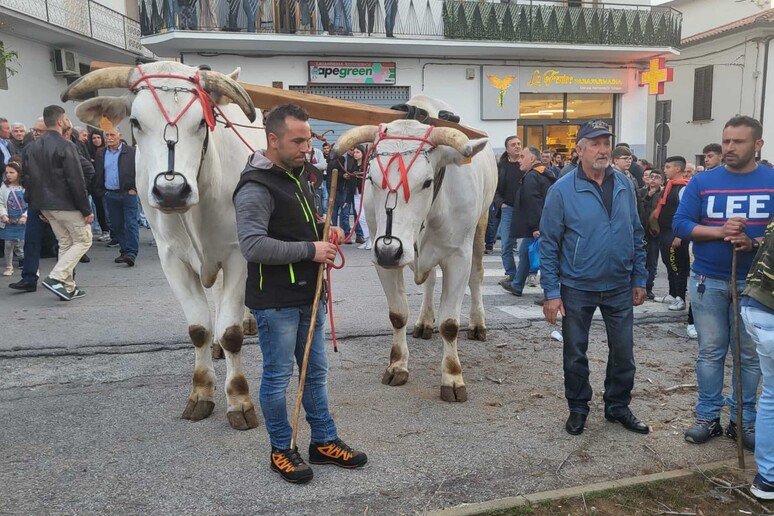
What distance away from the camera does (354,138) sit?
441 cm

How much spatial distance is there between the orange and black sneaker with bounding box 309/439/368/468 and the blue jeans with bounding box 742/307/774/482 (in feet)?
7.29

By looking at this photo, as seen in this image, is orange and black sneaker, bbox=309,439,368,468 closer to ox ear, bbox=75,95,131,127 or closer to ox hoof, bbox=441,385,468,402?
ox hoof, bbox=441,385,468,402

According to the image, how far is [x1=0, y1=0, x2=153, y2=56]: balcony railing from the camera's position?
16.6 meters

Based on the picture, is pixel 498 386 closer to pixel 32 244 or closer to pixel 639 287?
pixel 639 287

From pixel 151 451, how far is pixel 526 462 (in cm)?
232

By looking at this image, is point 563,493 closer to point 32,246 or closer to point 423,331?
point 423,331

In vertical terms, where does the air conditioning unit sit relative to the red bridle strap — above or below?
above

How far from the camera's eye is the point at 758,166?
4004mm

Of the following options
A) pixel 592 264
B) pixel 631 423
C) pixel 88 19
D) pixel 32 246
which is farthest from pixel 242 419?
pixel 88 19

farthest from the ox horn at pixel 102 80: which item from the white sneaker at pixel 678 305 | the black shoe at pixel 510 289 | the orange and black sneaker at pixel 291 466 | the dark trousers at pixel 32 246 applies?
the white sneaker at pixel 678 305

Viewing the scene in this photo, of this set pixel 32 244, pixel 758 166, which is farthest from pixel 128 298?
pixel 758 166

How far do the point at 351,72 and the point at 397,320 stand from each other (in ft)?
48.8

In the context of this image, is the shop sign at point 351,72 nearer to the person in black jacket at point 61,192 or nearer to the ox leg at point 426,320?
the person in black jacket at point 61,192

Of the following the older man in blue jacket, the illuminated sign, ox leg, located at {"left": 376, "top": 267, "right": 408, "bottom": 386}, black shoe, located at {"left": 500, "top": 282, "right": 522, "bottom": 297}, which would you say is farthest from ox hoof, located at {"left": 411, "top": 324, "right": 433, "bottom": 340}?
the illuminated sign
